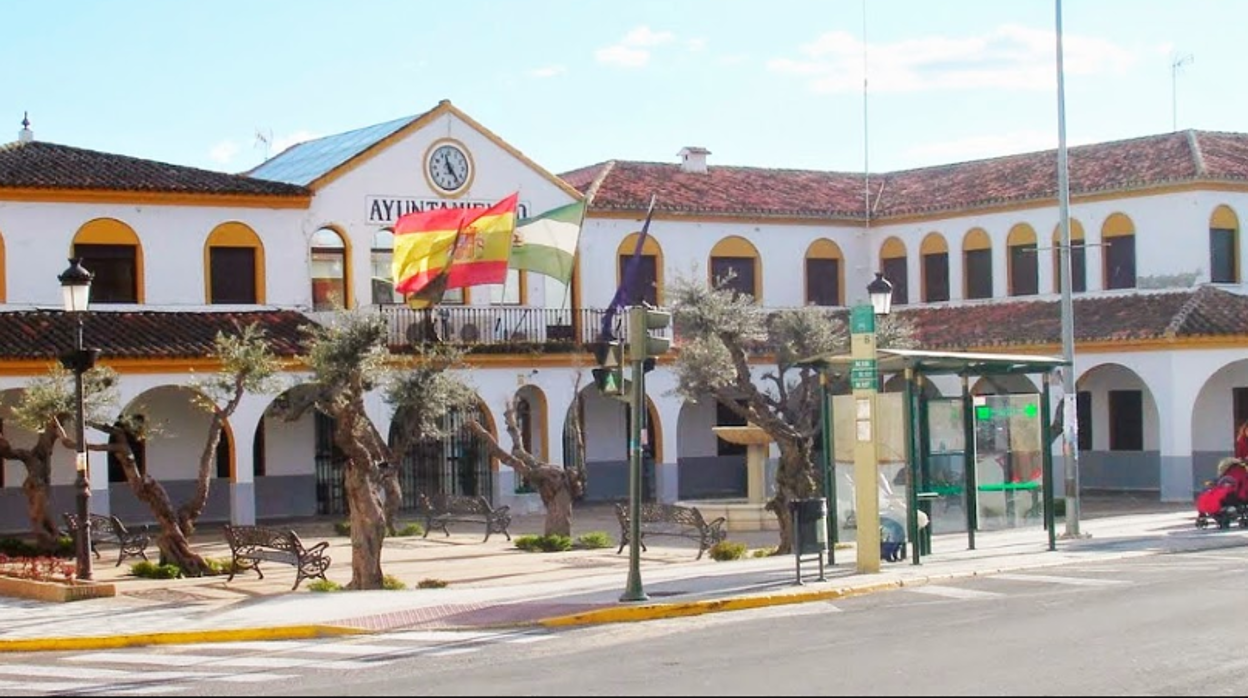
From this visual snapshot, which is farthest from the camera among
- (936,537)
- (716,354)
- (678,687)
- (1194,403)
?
(1194,403)

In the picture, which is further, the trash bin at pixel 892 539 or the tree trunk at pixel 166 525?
the tree trunk at pixel 166 525

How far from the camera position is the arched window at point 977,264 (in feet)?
140

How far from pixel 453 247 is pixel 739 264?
405 inches

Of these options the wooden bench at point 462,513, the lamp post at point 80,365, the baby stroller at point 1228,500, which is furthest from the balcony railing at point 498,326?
the lamp post at point 80,365

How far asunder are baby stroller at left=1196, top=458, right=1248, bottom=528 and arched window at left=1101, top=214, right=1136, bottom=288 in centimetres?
1154

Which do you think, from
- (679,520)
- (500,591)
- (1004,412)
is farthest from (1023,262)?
(500,591)

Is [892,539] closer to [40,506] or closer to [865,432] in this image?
[865,432]

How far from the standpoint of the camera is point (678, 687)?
12594mm

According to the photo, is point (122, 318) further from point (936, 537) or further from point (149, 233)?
point (936, 537)

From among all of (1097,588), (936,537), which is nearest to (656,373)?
(936,537)

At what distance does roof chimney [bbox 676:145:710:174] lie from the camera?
44.3 meters

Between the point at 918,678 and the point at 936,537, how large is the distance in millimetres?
13825

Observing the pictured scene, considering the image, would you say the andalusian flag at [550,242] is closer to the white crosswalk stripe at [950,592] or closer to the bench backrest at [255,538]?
the bench backrest at [255,538]

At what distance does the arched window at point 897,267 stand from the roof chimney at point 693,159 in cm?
508
